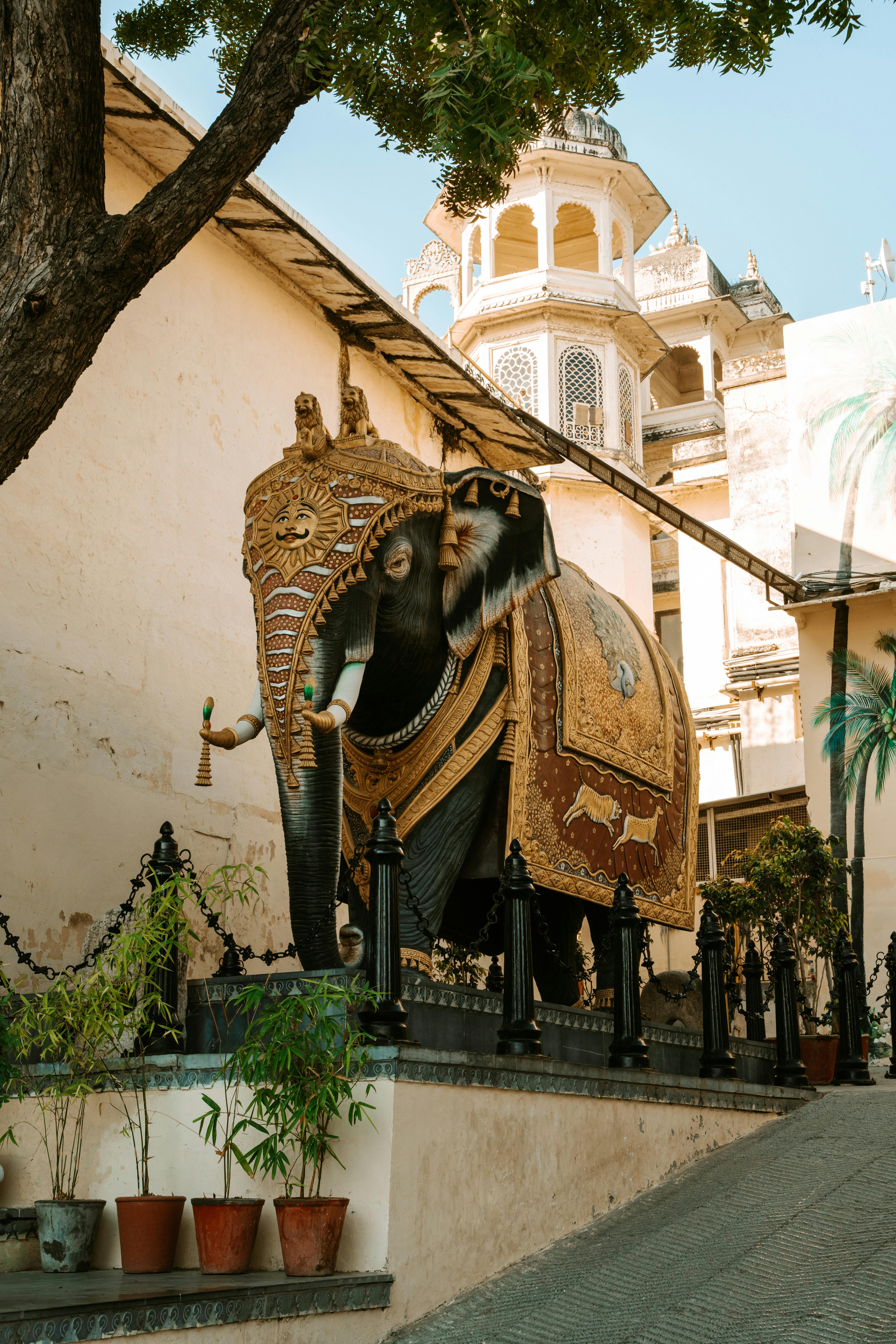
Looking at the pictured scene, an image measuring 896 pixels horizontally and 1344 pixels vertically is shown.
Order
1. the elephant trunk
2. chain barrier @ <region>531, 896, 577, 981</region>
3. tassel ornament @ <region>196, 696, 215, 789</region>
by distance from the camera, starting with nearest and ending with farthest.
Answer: tassel ornament @ <region>196, 696, 215, 789</region>
the elephant trunk
chain barrier @ <region>531, 896, 577, 981</region>

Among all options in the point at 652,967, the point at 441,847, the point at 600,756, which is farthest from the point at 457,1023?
the point at 652,967

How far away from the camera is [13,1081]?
555cm

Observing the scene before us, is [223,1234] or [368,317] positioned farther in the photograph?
[368,317]

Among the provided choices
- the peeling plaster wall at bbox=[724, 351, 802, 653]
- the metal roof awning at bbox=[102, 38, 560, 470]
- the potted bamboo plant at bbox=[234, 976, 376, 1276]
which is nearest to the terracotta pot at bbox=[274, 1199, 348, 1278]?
the potted bamboo plant at bbox=[234, 976, 376, 1276]

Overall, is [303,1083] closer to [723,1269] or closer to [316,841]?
[316,841]

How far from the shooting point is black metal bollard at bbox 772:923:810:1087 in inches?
338

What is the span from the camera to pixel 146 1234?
4.90 metres

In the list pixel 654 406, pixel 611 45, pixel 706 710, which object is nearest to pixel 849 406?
pixel 706 710

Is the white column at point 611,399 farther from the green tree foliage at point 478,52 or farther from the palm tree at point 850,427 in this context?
the green tree foliage at point 478,52

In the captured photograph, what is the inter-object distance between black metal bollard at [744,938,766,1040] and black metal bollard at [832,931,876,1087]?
540mm

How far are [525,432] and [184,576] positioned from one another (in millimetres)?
4931

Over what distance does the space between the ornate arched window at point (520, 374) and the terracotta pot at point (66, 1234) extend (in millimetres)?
21917

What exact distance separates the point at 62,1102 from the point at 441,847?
1.90 meters

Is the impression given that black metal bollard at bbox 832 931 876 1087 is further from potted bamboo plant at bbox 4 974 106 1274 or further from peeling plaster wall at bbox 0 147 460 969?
potted bamboo plant at bbox 4 974 106 1274
